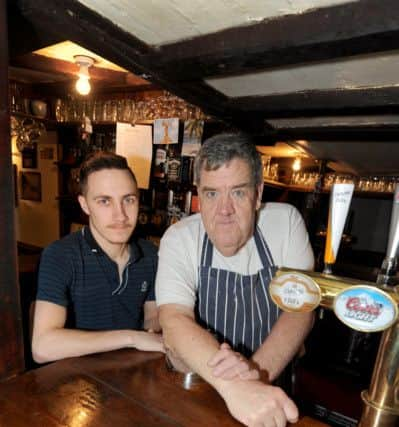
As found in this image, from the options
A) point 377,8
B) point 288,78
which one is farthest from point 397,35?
point 288,78

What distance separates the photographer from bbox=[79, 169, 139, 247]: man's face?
169 centimetres

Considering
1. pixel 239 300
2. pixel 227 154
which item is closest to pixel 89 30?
pixel 227 154

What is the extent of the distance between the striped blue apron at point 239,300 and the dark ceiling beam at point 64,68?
2.78 m

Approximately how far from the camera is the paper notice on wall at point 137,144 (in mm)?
3219

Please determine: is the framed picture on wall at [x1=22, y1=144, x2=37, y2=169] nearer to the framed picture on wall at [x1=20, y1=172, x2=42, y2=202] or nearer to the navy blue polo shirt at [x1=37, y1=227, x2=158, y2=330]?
the framed picture on wall at [x1=20, y1=172, x2=42, y2=202]

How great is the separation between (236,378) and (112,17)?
143 cm

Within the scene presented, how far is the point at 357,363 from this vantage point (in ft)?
9.14

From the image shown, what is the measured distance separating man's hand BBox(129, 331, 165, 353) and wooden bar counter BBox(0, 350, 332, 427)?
12 centimetres

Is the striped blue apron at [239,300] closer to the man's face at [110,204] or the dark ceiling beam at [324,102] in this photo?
the man's face at [110,204]

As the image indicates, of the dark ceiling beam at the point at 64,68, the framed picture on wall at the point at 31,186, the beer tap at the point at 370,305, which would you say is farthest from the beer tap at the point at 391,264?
the framed picture on wall at the point at 31,186

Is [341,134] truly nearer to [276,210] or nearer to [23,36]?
[276,210]

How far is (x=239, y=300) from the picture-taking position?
152cm

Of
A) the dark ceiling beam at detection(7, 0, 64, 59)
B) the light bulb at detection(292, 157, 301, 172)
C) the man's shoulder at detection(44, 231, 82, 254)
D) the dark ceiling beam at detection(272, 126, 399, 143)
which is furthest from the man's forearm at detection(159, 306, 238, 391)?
the light bulb at detection(292, 157, 301, 172)

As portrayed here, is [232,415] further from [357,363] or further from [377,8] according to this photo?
[357,363]
